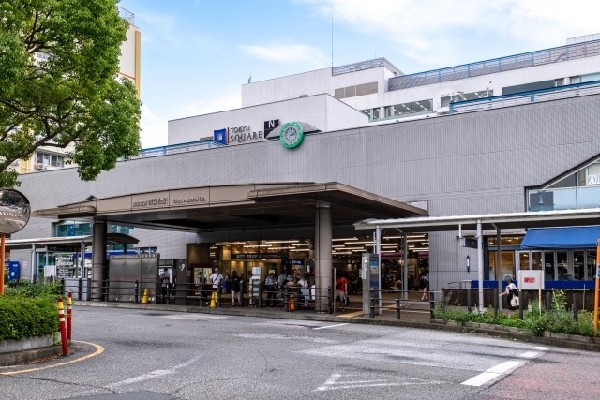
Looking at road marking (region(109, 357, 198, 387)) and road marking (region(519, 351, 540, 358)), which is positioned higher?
road marking (region(109, 357, 198, 387))

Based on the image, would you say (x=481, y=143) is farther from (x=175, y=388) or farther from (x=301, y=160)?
(x=175, y=388)

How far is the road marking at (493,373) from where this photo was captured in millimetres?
9969

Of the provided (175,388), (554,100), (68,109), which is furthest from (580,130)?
(175,388)

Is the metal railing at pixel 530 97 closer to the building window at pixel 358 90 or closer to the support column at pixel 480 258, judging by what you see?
the support column at pixel 480 258

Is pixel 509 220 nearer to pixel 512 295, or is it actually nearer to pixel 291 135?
pixel 512 295

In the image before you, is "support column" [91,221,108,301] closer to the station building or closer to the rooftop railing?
the station building

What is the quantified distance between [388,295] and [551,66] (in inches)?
1122

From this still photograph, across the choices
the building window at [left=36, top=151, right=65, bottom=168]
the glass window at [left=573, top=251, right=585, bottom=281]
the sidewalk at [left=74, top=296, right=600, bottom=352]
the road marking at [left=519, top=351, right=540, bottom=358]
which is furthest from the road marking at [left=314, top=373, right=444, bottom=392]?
the building window at [left=36, top=151, right=65, bottom=168]

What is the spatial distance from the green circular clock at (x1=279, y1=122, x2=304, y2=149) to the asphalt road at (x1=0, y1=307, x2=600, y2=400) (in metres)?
17.6

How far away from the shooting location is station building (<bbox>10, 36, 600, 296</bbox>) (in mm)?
26562

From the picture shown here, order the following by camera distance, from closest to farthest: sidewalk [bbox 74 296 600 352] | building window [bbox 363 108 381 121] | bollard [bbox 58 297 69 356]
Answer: bollard [bbox 58 297 69 356]
sidewalk [bbox 74 296 600 352]
building window [bbox 363 108 381 121]

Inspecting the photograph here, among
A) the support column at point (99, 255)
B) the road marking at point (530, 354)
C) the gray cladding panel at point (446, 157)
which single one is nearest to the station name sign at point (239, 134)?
the gray cladding panel at point (446, 157)

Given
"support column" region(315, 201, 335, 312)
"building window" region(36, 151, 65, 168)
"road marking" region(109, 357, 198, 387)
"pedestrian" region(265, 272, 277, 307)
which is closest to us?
"road marking" region(109, 357, 198, 387)

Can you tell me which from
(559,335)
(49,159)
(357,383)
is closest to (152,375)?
(357,383)
